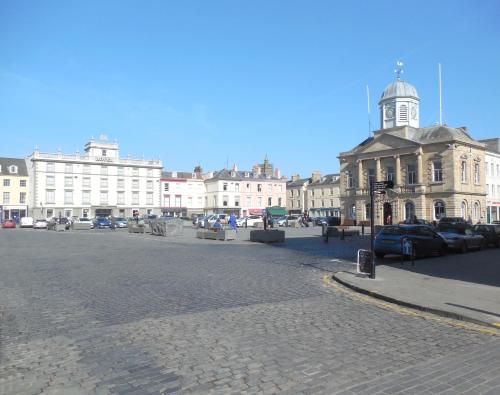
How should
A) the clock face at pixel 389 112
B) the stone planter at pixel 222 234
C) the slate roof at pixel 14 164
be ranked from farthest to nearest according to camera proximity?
the slate roof at pixel 14 164, the clock face at pixel 389 112, the stone planter at pixel 222 234

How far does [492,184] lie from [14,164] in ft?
272

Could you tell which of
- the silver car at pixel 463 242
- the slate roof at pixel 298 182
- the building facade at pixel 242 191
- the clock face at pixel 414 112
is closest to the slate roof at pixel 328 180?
the slate roof at pixel 298 182

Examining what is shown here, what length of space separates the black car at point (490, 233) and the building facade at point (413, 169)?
27.7 metres

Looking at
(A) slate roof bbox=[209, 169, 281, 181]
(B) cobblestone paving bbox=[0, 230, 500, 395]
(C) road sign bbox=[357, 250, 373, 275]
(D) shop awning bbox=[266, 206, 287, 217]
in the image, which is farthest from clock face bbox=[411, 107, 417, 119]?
(B) cobblestone paving bbox=[0, 230, 500, 395]

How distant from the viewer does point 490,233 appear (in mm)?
24453

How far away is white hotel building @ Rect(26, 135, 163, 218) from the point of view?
77688mm

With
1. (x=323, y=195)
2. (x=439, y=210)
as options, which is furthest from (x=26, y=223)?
(x=323, y=195)

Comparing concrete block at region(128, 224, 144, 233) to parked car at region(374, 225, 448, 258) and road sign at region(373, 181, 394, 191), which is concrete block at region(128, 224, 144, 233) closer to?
parked car at region(374, 225, 448, 258)

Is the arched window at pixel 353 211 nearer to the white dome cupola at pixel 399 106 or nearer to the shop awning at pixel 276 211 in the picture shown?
the white dome cupola at pixel 399 106

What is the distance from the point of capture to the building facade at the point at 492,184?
66562 millimetres

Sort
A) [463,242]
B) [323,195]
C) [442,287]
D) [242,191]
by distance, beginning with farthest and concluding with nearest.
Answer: [242,191] < [323,195] < [463,242] < [442,287]

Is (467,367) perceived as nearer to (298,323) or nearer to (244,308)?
(298,323)

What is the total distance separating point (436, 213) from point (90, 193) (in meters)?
60.0

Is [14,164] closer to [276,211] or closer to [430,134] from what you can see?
[276,211]
